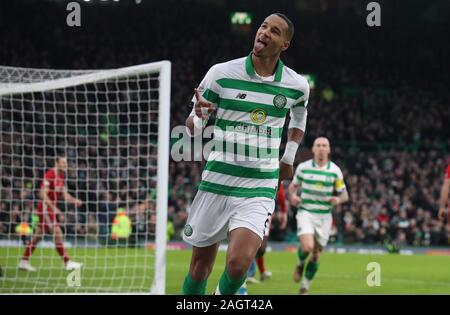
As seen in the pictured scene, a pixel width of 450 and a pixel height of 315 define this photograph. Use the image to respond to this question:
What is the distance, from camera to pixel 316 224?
12617 millimetres

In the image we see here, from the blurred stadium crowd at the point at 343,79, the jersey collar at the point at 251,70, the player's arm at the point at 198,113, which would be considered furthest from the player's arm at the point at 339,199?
the blurred stadium crowd at the point at 343,79

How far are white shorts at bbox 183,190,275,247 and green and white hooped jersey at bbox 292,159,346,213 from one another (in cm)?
608

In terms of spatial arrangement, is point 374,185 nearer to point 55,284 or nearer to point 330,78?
point 330,78

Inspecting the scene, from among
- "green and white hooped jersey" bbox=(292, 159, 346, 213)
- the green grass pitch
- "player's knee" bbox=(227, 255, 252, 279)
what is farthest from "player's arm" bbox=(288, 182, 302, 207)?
"player's knee" bbox=(227, 255, 252, 279)

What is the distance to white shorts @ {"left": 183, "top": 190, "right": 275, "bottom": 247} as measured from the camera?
647 cm

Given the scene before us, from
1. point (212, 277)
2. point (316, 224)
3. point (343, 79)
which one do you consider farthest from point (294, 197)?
point (343, 79)

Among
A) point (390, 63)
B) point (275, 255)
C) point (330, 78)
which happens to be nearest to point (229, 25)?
point (330, 78)

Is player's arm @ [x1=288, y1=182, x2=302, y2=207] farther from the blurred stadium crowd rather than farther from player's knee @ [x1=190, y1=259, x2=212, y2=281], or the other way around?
the blurred stadium crowd

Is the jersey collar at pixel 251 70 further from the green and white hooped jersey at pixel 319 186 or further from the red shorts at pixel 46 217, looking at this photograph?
the red shorts at pixel 46 217

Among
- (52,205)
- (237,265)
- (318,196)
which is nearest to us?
(237,265)

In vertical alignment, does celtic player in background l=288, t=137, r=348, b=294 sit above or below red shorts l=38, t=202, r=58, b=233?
above

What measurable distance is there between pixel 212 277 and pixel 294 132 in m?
7.24
